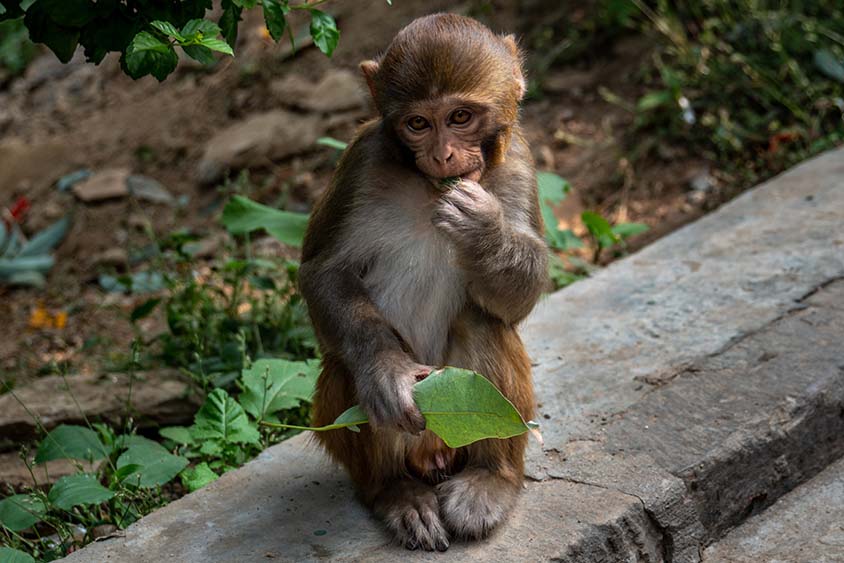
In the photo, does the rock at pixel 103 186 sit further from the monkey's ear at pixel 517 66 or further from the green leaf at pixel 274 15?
the monkey's ear at pixel 517 66

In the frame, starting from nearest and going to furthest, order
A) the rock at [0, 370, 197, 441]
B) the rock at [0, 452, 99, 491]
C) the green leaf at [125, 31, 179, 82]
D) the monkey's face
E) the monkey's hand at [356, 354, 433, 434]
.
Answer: the green leaf at [125, 31, 179, 82] < the monkey's hand at [356, 354, 433, 434] < the monkey's face < the rock at [0, 452, 99, 491] < the rock at [0, 370, 197, 441]

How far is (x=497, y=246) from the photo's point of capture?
3787mm

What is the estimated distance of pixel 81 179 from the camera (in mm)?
9844

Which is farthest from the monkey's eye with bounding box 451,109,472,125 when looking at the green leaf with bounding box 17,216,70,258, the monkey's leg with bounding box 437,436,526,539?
the green leaf with bounding box 17,216,70,258

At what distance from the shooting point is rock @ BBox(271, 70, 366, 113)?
387 inches

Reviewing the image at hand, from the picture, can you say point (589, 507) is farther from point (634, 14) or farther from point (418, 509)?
point (634, 14)

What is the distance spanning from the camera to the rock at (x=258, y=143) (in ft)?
31.3

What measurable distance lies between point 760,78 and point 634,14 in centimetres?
160

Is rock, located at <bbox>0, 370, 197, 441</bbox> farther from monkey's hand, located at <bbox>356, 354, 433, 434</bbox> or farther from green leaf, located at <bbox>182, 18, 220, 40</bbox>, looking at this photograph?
green leaf, located at <bbox>182, 18, 220, 40</bbox>

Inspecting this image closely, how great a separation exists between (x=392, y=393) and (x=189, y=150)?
7.09 meters

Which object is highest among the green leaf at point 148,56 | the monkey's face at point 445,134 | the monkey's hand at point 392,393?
the green leaf at point 148,56

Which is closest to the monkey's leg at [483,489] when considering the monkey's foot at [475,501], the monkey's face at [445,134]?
the monkey's foot at [475,501]

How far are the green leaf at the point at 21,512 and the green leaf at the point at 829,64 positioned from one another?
664cm

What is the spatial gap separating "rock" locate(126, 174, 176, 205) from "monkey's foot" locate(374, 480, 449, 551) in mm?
6082
